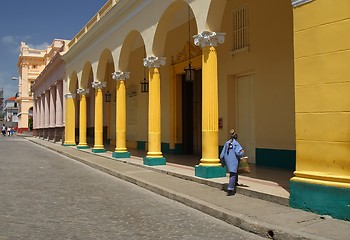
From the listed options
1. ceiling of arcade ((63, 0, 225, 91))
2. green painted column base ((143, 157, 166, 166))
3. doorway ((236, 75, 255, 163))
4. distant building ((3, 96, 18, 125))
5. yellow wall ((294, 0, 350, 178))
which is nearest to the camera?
yellow wall ((294, 0, 350, 178))

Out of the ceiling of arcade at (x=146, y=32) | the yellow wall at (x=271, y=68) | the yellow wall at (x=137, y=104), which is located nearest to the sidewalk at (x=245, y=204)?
the yellow wall at (x=271, y=68)

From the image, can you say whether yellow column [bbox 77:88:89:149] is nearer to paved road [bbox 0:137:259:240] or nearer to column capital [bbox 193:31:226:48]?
paved road [bbox 0:137:259:240]

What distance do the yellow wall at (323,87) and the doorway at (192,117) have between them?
950cm

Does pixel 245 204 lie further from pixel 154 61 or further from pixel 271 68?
pixel 154 61

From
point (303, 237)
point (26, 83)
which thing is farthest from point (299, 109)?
point (26, 83)

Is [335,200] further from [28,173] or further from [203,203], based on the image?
[28,173]

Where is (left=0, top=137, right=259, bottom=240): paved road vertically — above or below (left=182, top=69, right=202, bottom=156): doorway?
below

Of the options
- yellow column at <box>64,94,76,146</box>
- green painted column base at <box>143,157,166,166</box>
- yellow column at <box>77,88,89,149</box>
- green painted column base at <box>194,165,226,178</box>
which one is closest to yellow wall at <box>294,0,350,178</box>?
green painted column base at <box>194,165,226,178</box>

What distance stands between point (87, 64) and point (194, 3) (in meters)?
12.5

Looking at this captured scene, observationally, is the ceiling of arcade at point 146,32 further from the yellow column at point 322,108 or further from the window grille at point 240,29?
the yellow column at point 322,108

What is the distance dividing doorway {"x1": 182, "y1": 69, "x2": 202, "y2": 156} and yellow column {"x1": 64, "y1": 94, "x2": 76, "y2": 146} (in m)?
10.6

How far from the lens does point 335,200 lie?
586cm

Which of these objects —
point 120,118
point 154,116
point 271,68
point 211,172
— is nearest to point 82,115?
point 120,118

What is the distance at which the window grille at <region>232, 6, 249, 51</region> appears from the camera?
12422mm
